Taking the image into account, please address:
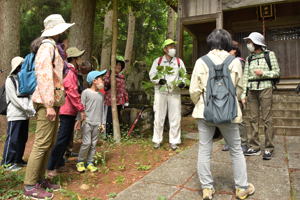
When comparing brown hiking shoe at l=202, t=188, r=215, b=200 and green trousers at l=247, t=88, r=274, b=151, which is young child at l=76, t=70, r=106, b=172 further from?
green trousers at l=247, t=88, r=274, b=151

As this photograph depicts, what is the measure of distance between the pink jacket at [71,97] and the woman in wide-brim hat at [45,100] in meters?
0.53

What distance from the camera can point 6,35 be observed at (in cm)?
686

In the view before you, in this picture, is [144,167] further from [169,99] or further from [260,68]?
[260,68]

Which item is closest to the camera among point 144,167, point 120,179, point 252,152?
point 120,179

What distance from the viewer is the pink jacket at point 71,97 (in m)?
3.84

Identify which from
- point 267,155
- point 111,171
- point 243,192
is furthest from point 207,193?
point 267,155

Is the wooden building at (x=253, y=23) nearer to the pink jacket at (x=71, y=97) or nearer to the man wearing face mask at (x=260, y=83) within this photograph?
the man wearing face mask at (x=260, y=83)

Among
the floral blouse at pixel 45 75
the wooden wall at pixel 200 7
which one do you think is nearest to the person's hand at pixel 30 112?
the floral blouse at pixel 45 75

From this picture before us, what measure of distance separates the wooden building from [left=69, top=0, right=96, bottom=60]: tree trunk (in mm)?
3571

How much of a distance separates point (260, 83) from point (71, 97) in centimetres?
308

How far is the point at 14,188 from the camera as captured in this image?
3.51 metres

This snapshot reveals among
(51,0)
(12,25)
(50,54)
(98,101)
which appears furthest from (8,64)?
(51,0)

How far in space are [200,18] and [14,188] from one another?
298 inches

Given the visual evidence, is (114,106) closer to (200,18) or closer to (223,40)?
(223,40)
